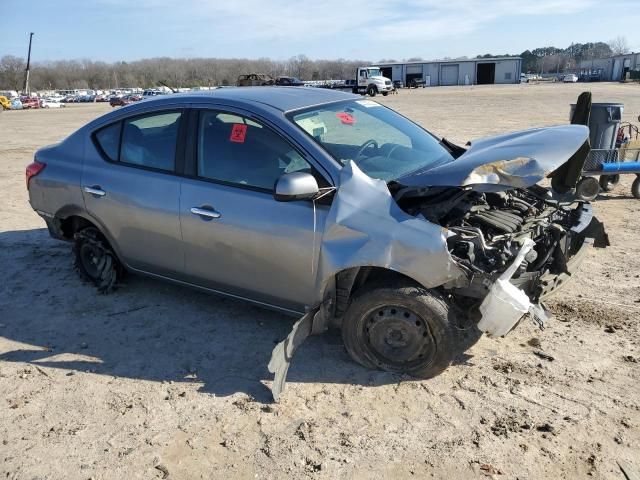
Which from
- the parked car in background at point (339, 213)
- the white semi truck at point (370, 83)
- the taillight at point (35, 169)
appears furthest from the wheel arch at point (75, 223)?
the white semi truck at point (370, 83)

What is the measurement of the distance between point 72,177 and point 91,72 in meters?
162

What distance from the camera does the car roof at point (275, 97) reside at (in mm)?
3891

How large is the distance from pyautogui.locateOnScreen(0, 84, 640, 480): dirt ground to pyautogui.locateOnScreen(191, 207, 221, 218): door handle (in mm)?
984

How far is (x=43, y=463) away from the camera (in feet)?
9.46

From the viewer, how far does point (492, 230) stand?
11.8 feet

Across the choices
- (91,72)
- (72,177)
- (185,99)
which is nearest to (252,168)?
(185,99)

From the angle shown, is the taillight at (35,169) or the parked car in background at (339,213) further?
the taillight at (35,169)

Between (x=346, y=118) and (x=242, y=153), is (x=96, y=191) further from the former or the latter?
(x=346, y=118)

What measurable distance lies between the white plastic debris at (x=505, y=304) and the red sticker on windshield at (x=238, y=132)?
197 cm

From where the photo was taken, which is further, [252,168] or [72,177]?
[72,177]

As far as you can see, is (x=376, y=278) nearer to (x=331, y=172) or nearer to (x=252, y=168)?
(x=331, y=172)

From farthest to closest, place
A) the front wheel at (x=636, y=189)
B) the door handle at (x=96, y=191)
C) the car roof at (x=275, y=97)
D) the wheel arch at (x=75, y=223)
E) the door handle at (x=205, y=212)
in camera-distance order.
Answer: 1. the front wheel at (x=636, y=189)
2. the wheel arch at (x=75, y=223)
3. the door handle at (x=96, y=191)
4. the car roof at (x=275, y=97)
5. the door handle at (x=205, y=212)

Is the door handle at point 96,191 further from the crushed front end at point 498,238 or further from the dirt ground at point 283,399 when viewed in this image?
the crushed front end at point 498,238

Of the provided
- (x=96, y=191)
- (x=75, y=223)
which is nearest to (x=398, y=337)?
(x=96, y=191)
